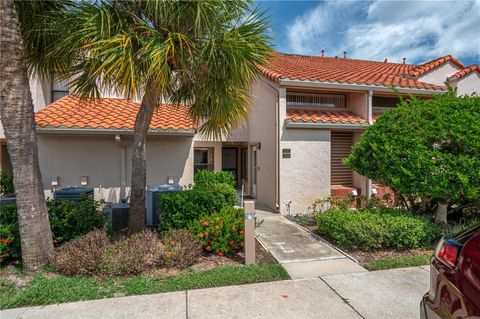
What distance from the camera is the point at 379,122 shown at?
22.4 ft

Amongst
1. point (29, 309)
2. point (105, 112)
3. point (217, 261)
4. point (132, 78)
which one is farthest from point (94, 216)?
point (105, 112)

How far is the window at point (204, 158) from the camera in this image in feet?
38.3

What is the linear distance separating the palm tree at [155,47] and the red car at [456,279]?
154 inches

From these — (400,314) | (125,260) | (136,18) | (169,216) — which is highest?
(136,18)

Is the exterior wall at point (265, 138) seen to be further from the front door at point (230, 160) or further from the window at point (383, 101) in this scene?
the window at point (383, 101)

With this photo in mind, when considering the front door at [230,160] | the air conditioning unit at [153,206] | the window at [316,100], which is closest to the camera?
the air conditioning unit at [153,206]

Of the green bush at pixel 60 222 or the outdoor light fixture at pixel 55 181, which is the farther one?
the outdoor light fixture at pixel 55 181

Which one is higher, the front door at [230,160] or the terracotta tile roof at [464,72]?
the terracotta tile roof at [464,72]

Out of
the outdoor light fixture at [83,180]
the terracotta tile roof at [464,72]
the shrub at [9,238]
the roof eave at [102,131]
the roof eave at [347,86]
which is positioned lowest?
the shrub at [9,238]

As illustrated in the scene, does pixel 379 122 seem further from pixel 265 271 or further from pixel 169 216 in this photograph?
pixel 169 216

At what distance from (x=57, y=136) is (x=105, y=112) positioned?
162 cm

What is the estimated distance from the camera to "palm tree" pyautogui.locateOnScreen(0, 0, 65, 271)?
3.94 metres

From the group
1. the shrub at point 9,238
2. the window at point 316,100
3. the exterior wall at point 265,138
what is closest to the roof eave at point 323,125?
the exterior wall at point 265,138

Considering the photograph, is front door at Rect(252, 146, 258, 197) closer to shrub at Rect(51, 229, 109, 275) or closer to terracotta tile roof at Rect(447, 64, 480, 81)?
Answer: shrub at Rect(51, 229, 109, 275)
